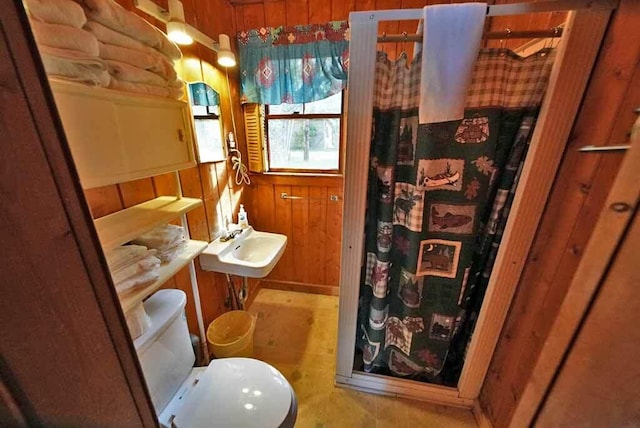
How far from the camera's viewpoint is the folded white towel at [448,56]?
31.9 inches

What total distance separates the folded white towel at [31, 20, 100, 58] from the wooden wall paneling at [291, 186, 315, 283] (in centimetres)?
154

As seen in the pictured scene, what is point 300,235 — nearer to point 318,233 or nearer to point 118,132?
point 318,233

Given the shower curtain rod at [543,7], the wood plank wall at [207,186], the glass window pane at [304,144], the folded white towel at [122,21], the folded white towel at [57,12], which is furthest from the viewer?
the glass window pane at [304,144]

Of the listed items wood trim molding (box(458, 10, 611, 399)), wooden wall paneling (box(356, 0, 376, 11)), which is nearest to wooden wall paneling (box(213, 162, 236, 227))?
wooden wall paneling (box(356, 0, 376, 11))

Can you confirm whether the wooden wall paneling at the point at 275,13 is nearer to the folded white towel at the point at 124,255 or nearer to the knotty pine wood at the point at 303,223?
the knotty pine wood at the point at 303,223

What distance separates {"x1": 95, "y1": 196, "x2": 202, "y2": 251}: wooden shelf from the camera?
2.60 ft

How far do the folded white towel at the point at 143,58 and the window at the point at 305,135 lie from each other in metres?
1.13

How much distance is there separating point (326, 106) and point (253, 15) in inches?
31.7

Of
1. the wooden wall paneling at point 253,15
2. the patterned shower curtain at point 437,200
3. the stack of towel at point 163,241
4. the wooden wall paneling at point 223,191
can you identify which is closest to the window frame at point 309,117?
the wooden wall paneling at point 223,191

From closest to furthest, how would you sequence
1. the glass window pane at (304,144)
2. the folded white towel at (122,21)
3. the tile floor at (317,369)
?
the folded white towel at (122,21)
the tile floor at (317,369)
the glass window pane at (304,144)

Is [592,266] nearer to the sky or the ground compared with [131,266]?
nearer to the sky

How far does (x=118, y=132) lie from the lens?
2.45 feet

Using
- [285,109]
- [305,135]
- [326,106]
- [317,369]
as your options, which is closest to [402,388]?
[317,369]

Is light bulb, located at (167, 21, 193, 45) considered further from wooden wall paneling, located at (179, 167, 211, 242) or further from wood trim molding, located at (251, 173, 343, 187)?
wood trim molding, located at (251, 173, 343, 187)
